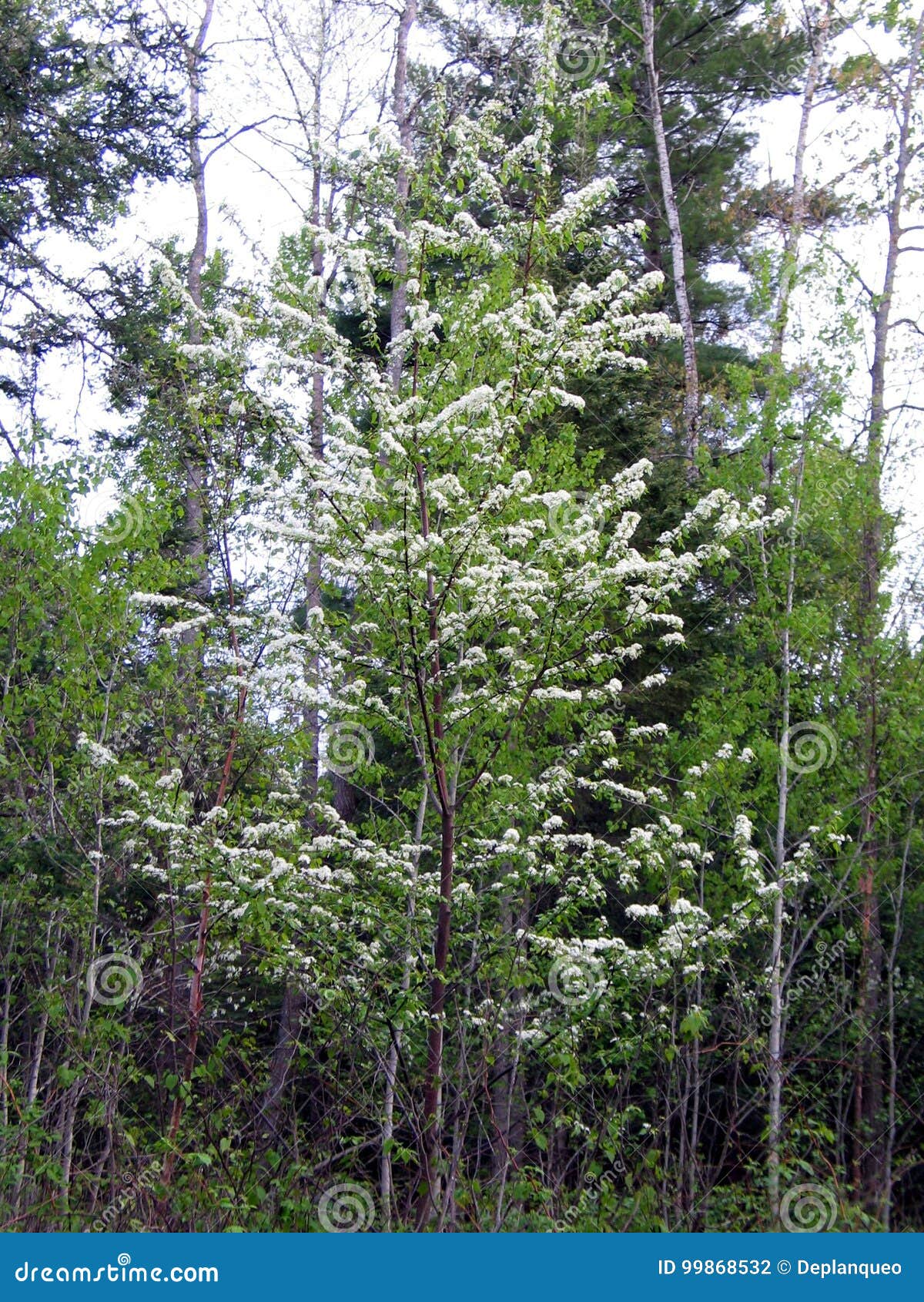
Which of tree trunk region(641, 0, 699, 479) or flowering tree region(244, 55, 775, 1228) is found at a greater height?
tree trunk region(641, 0, 699, 479)

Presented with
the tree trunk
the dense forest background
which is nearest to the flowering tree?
the dense forest background

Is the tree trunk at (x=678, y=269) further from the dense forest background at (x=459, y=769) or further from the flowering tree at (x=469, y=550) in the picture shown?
the flowering tree at (x=469, y=550)

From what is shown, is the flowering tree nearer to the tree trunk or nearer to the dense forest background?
the dense forest background

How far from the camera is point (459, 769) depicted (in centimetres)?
731

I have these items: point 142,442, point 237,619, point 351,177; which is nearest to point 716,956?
point 237,619

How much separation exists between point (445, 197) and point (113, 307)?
33.5 ft

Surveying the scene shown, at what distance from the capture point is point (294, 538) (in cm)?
727

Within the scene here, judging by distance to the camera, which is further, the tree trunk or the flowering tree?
the tree trunk

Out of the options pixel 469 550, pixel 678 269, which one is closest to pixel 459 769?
pixel 469 550

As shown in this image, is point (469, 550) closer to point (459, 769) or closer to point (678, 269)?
point (459, 769)

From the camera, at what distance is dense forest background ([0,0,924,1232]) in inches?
250

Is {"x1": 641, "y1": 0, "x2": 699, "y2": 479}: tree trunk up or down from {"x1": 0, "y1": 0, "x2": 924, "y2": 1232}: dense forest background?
up

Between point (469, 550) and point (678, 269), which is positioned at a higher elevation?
point (678, 269)

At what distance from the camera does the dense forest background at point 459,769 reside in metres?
6.35
